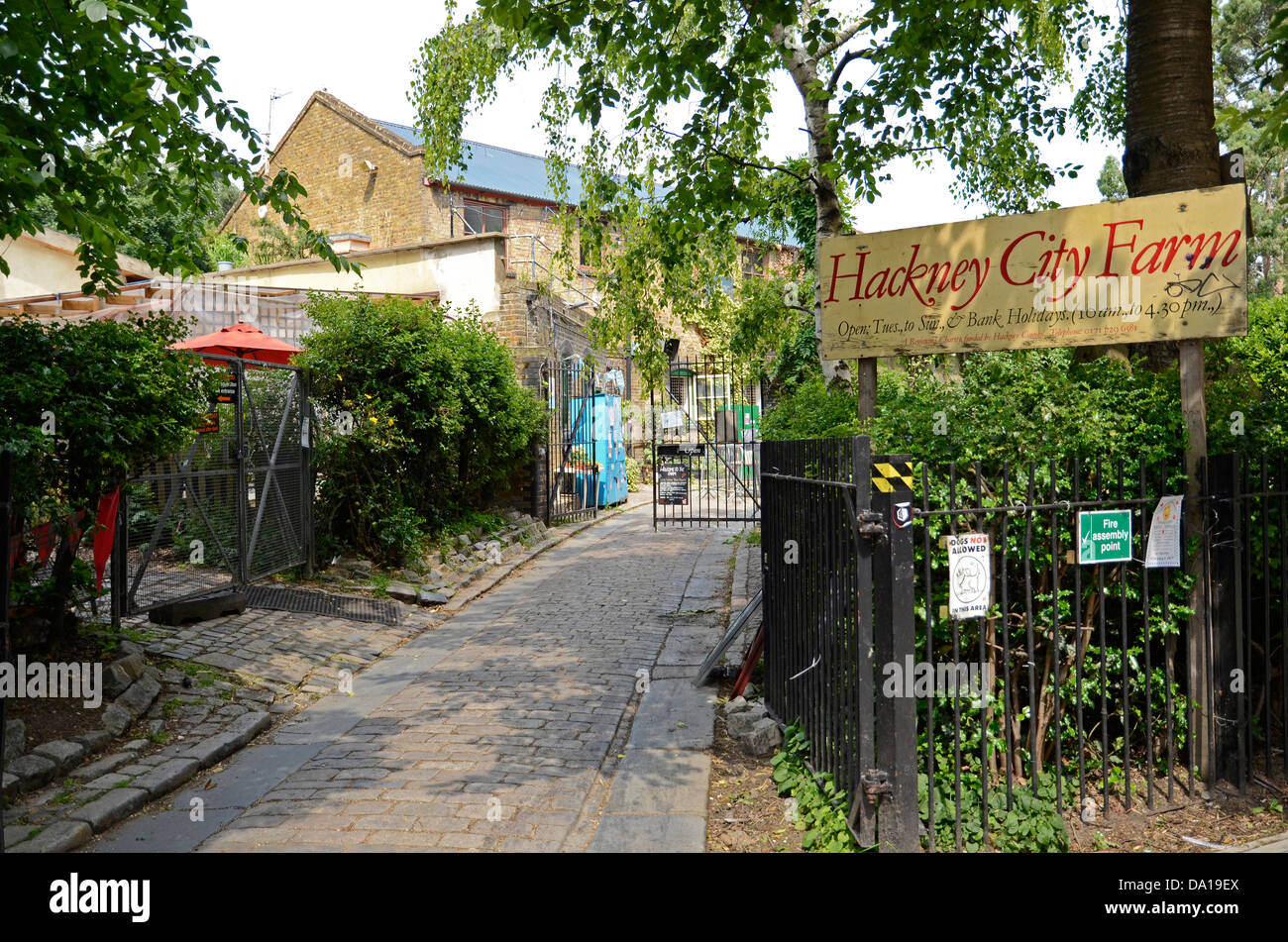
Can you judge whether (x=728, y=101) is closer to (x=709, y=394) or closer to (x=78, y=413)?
(x=78, y=413)

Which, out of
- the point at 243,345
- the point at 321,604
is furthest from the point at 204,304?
the point at 321,604

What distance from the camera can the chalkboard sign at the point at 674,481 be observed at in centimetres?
1566

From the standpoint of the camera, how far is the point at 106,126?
20.4 feet

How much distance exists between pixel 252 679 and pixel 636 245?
621cm

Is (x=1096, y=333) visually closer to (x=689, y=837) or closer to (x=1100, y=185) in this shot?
(x=689, y=837)

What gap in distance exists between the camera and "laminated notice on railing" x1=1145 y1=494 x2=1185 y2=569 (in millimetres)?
4461

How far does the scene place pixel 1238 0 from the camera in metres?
28.3

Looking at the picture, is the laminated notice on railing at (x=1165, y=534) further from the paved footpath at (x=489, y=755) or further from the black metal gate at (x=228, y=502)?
the black metal gate at (x=228, y=502)

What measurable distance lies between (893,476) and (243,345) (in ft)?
32.8

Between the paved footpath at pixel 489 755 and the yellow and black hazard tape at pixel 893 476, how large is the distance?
1.92 metres

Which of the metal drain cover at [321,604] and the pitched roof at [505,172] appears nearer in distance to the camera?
the metal drain cover at [321,604]

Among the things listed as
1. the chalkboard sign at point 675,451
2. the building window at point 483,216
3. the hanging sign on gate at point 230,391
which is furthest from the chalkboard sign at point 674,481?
the building window at point 483,216

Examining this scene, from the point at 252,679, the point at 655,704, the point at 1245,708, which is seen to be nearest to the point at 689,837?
the point at 655,704

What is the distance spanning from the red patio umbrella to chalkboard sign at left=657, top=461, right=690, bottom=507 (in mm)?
6466
